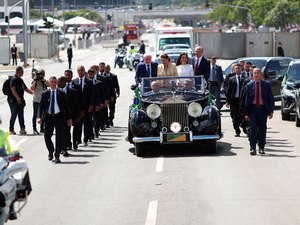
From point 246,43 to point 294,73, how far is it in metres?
49.0

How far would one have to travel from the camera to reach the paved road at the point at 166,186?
13.6m

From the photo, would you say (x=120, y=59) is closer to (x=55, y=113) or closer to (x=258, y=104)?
(x=258, y=104)

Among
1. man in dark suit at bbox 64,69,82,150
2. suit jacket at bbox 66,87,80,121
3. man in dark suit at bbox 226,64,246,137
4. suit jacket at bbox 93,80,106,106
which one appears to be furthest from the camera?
man in dark suit at bbox 226,64,246,137

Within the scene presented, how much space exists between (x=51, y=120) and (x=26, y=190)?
817cm

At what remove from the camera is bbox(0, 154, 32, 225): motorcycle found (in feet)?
36.5

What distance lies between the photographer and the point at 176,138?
65.7ft

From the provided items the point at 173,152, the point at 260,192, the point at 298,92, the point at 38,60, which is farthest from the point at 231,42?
the point at 260,192

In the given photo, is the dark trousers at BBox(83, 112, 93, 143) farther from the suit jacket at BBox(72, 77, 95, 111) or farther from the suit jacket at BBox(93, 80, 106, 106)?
the suit jacket at BBox(93, 80, 106, 106)

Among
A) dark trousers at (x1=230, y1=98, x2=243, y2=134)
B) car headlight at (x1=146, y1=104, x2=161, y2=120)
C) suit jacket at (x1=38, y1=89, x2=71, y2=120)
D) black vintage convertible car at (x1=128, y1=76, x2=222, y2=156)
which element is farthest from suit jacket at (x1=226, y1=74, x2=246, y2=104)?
suit jacket at (x1=38, y1=89, x2=71, y2=120)

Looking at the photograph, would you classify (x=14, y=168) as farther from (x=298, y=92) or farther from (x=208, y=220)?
(x=298, y=92)

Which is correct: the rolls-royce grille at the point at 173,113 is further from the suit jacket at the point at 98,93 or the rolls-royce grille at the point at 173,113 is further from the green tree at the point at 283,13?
the green tree at the point at 283,13

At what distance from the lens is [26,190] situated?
11.8 meters

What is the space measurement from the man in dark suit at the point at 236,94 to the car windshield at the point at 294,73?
533 cm

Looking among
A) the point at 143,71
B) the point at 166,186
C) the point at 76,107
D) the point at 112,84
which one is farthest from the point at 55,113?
the point at 112,84
